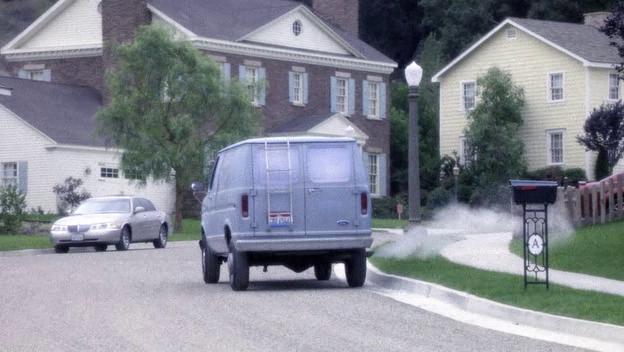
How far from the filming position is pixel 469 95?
67.3m

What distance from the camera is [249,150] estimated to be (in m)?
22.3

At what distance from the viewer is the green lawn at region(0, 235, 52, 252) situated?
129ft

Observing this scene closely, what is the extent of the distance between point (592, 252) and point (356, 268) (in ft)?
17.1

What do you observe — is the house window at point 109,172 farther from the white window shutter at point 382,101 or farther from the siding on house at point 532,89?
the siding on house at point 532,89

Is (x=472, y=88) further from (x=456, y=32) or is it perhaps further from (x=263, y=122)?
(x=456, y=32)

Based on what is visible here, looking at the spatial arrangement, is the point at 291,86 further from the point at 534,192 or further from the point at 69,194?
the point at 534,192

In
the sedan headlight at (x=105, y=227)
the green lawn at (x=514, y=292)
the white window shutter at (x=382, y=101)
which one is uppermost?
the white window shutter at (x=382, y=101)

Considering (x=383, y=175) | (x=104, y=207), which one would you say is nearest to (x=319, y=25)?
(x=383, y=175)

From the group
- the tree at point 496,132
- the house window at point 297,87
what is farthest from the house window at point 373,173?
the tree at point 496,132

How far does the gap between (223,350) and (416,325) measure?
10.4 feet

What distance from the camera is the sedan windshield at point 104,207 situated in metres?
39.2

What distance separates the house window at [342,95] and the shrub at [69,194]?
1604 cm

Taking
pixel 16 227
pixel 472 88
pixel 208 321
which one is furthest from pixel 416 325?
pixel 472 88

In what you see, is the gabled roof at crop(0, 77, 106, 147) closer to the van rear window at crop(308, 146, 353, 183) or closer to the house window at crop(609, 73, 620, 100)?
the house window at crop(609, 73, 620, 100)
